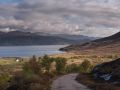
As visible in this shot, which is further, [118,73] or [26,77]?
[118,73]

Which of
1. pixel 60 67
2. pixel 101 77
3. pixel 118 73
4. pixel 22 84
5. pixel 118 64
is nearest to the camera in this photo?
pixel 22 84

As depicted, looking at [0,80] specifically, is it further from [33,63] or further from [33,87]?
[33,87]

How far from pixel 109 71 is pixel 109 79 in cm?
844

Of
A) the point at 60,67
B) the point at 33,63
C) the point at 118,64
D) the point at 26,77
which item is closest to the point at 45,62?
the point at 60,67

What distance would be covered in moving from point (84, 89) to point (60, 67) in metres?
88.0

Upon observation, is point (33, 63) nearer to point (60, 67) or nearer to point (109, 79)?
point (60, 67)

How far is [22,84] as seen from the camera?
6172cm

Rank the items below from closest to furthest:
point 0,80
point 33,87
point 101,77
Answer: point 33,87, point 101,77, point 0,80

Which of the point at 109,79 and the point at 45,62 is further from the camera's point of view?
the point at 45,62

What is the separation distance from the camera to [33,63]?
410 feet

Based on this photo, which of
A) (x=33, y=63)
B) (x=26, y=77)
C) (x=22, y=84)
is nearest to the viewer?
(x=22, y=84)

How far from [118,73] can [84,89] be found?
16.2 metres

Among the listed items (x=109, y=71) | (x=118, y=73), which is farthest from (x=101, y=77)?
(x=118, y=73)

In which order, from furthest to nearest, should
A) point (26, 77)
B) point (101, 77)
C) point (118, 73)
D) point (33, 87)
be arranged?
1. point (101, 77)
2. point (118, 73)
3. point (26, 77)
4. point (33, 87)
